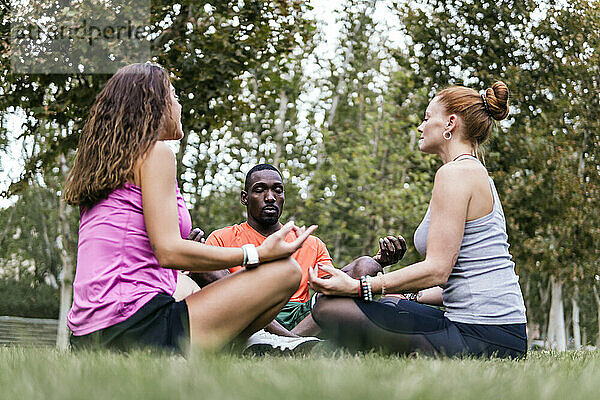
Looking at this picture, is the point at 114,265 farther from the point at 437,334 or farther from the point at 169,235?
the point at 437,334

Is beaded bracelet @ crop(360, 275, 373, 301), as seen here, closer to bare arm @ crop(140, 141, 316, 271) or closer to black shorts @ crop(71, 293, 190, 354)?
bare arm @ crop(140, 141, 316, 271)

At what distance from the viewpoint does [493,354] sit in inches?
149

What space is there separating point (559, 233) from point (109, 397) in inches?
672

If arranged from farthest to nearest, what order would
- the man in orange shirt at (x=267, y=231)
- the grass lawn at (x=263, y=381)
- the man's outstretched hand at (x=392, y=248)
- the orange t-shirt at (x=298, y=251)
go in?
1. the orange t-shirt at (x=298, y=251)
2. the man in orange shirt at (x=267, y=231)
3. the man's outstretched hand at (x=392, y=248)
4. the grass lawn at (x=263, y=381)

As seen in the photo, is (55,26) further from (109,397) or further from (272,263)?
(109,397)

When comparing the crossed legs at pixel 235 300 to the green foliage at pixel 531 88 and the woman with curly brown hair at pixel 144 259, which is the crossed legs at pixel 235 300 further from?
the green foliage at pixel 531 88

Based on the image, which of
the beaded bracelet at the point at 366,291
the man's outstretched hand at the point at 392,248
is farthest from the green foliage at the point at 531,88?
the beaded bracelet at the point at 366,291

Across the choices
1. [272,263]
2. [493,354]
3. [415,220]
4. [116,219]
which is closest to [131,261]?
[116,219]

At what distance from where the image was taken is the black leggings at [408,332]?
3881mm

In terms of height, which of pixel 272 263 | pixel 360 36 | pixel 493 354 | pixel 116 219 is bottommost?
pixel 493 354

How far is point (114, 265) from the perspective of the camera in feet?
11.5

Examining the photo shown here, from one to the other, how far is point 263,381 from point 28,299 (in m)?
24.0

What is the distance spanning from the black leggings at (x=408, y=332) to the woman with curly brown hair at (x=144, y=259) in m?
0.45

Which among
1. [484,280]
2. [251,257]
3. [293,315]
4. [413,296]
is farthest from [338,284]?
[293,315]
